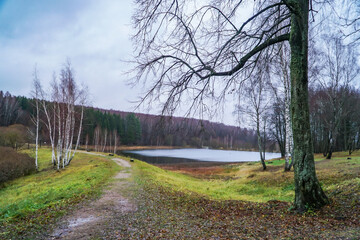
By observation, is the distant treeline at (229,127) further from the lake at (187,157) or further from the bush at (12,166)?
the bush at (12,166)

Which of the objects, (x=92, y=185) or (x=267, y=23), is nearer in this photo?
(x=267, y=23)

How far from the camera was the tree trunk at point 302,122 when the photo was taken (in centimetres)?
554

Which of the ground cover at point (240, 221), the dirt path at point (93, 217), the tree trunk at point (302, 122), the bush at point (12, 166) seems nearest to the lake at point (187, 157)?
the bush at point (12, 166)

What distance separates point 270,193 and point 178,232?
788 centimetres

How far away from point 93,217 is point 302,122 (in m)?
6.27

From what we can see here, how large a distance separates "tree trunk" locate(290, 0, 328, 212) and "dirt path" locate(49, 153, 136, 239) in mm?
5020

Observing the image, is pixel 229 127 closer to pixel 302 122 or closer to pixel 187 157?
pixel 302 122

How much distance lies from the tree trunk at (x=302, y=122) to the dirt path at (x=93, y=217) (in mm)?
5020

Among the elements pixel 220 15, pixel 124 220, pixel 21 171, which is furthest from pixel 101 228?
pixel 21 171

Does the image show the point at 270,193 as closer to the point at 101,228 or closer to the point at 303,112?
the point at 303,112

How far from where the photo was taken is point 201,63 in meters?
5.82

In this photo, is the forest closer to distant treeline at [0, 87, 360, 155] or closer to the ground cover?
distant treeline at [0, 87, 360, 155]

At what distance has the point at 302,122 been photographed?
18.4ft

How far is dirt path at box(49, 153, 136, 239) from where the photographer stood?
4875mm
